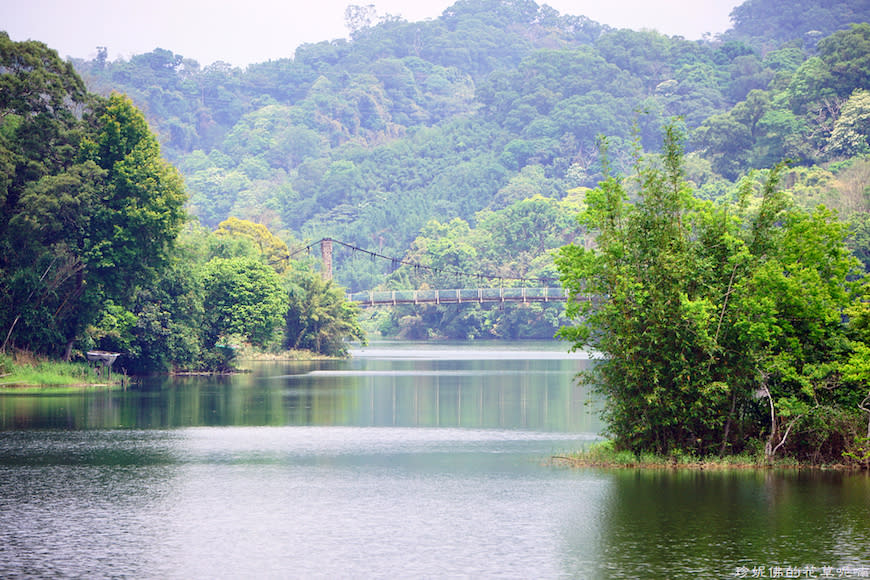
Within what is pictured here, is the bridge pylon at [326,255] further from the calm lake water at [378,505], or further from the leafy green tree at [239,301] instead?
the calm lake water at [378,505]

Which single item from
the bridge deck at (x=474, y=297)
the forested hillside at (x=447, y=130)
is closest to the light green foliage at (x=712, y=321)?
the bridge deck at (x=474, y=297)

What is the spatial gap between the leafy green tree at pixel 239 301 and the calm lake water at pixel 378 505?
2141cm

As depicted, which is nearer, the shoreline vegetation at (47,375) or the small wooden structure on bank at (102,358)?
the shoreline vegetation at (47,375)

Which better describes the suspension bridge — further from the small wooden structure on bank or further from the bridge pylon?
the small wooden structure on bank

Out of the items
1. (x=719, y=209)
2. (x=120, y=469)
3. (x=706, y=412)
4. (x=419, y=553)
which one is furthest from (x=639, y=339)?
(x=120, y=469)

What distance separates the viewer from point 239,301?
57906mm

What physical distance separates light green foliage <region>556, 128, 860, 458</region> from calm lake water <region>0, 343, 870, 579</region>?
1.22 m

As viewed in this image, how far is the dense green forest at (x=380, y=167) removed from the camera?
148 feet

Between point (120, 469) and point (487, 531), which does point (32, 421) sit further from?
point (487, 531)

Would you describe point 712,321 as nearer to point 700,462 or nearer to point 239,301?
point 700,462

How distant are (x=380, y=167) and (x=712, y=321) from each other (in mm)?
140801

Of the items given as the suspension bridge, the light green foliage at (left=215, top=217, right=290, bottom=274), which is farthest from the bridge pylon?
the light green foliage at (left=215, top=217, right=290, bottom=274)

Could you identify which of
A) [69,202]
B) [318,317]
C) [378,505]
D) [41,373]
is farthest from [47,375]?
[318,317]

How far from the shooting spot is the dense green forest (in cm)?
4522
